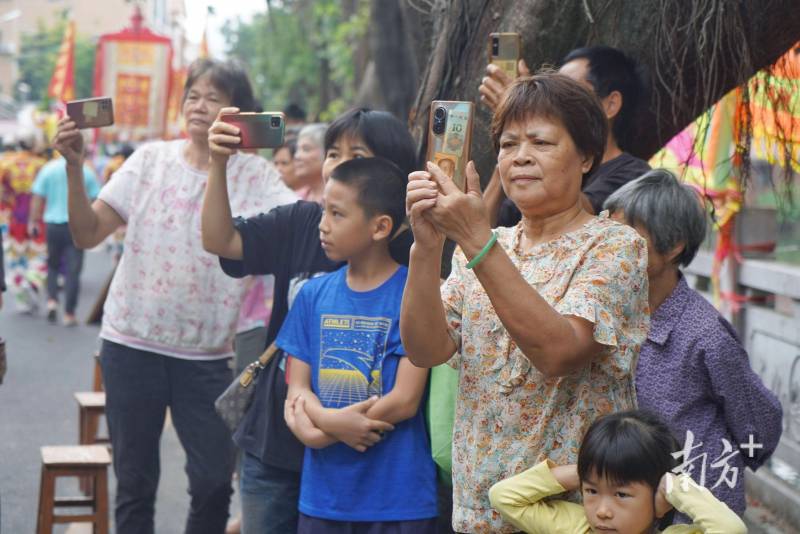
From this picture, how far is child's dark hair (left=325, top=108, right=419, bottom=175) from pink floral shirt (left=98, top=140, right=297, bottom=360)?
0.65 m

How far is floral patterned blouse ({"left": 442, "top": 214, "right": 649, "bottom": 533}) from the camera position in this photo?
263 centimetres

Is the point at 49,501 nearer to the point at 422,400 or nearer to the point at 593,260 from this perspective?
the point at 422,400

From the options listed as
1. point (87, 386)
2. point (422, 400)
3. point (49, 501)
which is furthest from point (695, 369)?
point (87, 386)

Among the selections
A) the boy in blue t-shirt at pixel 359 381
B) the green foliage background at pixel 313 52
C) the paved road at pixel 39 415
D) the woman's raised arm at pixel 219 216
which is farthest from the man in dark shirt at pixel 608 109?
the green foliage background at pixel 313 52

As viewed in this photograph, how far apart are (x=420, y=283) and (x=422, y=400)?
0.93 m

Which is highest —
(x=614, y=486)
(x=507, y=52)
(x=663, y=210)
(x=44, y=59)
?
(x=507, y=52)

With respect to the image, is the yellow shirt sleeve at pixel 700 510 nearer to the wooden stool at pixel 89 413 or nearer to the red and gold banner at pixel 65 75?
the wooden stool at pixel 89 413

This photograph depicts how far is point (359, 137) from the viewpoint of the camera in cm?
390

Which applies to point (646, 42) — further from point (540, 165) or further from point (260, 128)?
point (540, 165)

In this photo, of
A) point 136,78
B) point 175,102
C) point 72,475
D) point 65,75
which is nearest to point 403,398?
point 72,475

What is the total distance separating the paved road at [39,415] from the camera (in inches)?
245

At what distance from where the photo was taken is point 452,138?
2662mm

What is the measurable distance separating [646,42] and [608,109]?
319 millimetres

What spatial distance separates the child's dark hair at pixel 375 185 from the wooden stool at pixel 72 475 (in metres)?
2.23
